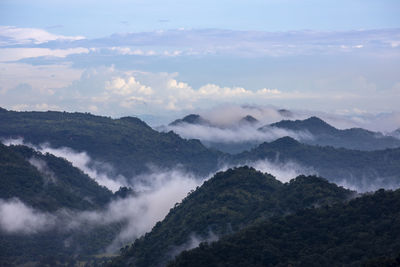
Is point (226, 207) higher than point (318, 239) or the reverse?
higher

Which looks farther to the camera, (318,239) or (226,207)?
(226,207)

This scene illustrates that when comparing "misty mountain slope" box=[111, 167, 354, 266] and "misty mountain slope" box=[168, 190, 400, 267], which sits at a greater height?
"misty mountain slope" box=[111, 167, 354, 266]

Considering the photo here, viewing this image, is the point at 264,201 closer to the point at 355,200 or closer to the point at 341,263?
the point at 355,200

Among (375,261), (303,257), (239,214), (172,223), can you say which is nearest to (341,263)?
(303,257)

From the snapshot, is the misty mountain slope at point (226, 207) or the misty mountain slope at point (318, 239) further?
the misty mountain slope at point (226, 207)

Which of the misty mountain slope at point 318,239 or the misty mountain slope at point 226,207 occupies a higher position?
the misty mountain slope at point 226,207
